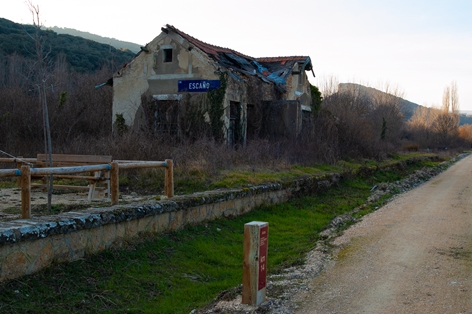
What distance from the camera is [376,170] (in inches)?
890

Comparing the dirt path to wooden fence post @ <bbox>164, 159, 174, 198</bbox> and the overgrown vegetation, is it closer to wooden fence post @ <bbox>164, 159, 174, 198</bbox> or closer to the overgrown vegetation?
the overgrown vegetation

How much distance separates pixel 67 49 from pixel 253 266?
55.7 m

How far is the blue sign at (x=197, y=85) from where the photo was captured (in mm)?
19656

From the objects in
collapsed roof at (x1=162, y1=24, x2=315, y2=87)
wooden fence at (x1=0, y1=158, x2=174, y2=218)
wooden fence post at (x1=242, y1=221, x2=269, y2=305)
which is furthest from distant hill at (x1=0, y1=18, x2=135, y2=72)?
wooden fence post at (x1=242, y1=221, x2=269, y2=305)

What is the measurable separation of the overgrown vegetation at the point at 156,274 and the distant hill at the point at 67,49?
35629 mm

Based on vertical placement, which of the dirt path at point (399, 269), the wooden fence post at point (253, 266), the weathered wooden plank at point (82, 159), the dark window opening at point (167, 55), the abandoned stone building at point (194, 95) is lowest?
the dirt path at point (399, 269)

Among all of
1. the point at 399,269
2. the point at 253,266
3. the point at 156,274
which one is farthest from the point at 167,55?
the point at 253,266

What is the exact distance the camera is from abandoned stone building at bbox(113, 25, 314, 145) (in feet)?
64.8

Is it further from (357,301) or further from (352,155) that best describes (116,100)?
Answer: (357,301)

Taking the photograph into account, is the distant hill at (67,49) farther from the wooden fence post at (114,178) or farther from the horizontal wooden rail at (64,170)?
the horizontal wooden rail at (64,170)

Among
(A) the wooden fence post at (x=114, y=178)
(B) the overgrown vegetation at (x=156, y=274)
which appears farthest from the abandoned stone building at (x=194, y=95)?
(A) the wooden fence post at (x=114, y=178)

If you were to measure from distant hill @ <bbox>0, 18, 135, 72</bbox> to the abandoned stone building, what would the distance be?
2195 centimetres

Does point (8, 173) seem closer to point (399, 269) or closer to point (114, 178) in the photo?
point (114, 178)

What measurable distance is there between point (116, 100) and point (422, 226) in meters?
15.1
